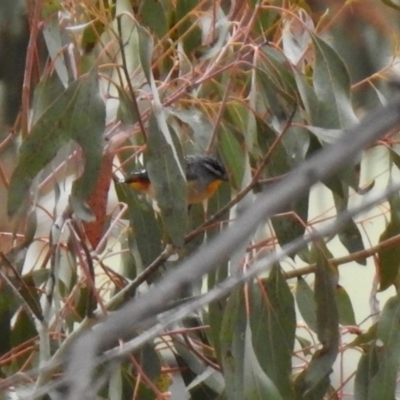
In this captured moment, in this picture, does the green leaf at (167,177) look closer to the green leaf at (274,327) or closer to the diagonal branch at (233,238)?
the green leaf at (274,327)

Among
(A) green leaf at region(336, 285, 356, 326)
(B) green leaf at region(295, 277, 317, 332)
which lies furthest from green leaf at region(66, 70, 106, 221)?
(A) green leaf at region(336, 285, 356, 326)

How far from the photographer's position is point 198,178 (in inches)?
46.2

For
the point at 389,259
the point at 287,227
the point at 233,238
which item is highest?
the point at 233,238

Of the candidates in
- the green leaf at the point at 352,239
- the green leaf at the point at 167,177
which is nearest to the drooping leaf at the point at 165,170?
the green leaf at the point at 167,177

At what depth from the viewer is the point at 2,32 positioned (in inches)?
58.7

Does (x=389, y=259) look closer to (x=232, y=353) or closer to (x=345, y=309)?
(x=345, y=309)

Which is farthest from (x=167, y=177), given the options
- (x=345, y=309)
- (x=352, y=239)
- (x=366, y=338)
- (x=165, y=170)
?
(x=345, y=309)

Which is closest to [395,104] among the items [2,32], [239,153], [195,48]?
[239,153]

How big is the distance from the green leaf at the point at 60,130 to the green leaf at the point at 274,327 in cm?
31

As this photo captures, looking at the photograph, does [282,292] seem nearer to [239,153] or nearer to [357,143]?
[239,153]

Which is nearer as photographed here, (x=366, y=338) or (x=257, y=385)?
(x=257, y=385)

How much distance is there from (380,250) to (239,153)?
269mm

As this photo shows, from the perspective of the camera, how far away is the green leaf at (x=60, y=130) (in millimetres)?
1014

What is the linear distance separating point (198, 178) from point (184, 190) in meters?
0.22
